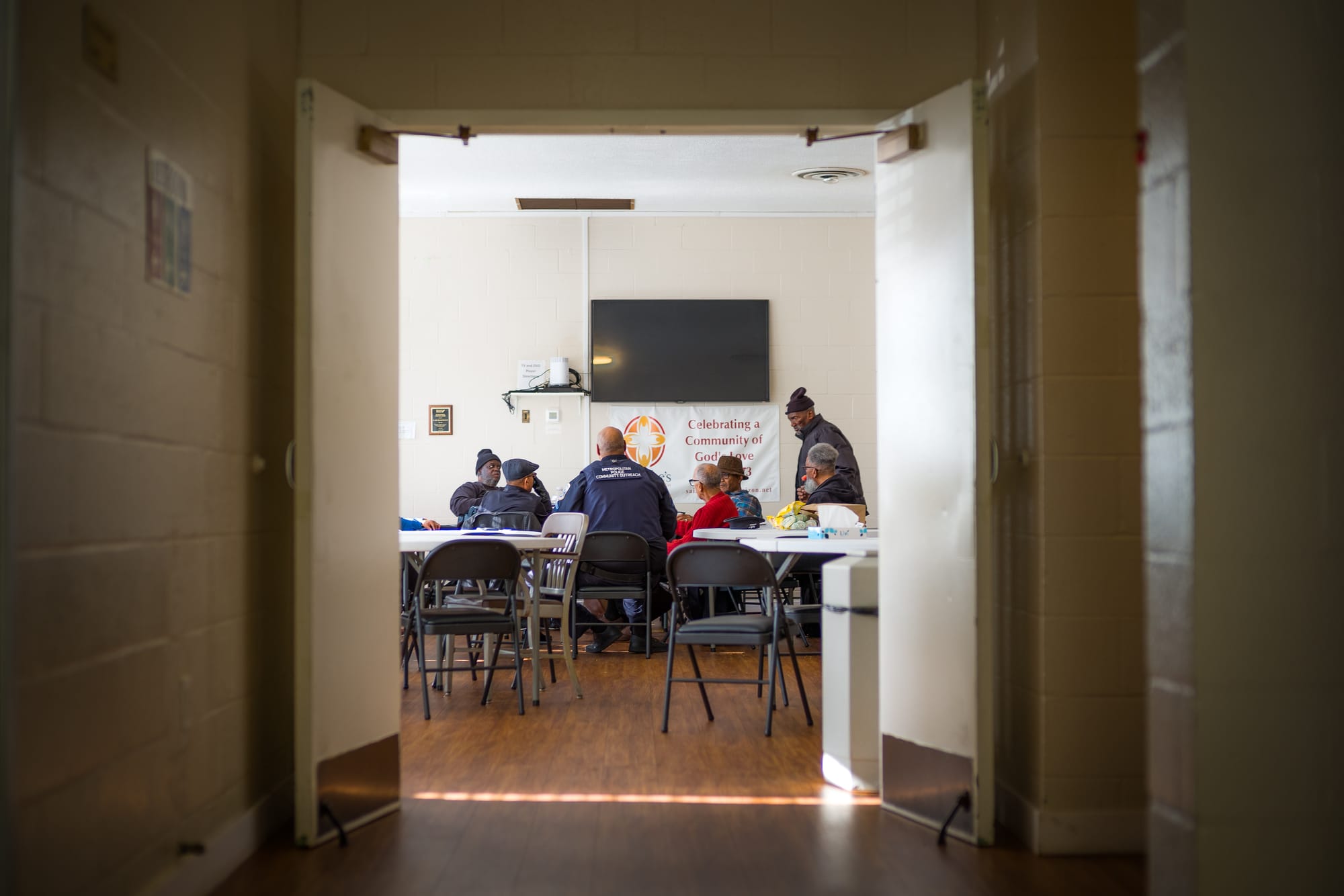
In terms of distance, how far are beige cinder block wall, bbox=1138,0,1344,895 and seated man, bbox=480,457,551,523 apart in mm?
5598

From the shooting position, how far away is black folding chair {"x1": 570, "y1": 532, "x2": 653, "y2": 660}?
642 centimetres

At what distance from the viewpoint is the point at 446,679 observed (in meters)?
5.70

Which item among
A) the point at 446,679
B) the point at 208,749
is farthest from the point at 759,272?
the point at 208,749

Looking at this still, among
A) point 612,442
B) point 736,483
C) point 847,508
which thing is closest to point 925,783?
point 847,508

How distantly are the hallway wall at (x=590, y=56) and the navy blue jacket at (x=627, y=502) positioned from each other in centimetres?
339

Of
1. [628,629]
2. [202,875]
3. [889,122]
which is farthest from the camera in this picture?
[628,629]

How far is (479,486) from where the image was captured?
805 centimetres

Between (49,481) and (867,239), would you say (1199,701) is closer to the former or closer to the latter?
(49,481)

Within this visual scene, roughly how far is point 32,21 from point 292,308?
165 cm

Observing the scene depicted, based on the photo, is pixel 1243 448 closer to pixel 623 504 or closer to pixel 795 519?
pixel 795 519

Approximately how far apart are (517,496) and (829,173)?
307cm

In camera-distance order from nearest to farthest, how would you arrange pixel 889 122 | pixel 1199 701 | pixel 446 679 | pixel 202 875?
pixel 1199 701 → pixel 202 875 → pixel 889 122 → pixel 446 679

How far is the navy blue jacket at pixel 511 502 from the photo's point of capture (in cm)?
720

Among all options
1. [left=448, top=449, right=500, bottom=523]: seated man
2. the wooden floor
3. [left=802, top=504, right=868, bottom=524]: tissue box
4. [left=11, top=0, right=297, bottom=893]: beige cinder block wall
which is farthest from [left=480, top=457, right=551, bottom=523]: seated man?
[left=11, top=0, right=297, bottom=893]: beige cinder block wall
